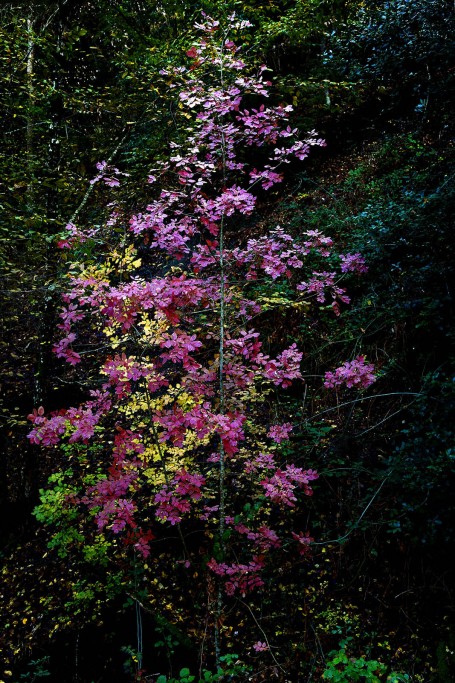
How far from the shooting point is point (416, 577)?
11.5 feet

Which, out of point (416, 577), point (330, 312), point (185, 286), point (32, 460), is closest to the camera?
point (185, 286)

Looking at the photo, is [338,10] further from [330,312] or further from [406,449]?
[406,449]

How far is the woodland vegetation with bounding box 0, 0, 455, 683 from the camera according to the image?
9.46ft

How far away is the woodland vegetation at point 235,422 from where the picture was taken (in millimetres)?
2885

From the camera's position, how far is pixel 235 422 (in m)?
2.62

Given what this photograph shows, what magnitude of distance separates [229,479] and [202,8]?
7.97 m

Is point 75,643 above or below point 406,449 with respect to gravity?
below

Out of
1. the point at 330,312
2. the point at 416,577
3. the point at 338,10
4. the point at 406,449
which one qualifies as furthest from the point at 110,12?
the point at 416,577

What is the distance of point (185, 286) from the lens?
8.66 feet

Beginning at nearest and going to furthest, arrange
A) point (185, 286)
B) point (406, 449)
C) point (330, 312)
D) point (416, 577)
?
1. point (185, 286)
2. point (406, 449)
3. point (416, 577)
4. point (330, 312)

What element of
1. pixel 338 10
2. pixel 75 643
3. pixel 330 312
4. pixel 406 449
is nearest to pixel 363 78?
pixel 330 312

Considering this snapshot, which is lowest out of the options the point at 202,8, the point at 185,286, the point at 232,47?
the point at 185,286

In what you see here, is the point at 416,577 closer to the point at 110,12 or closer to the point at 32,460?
the point at 32,460

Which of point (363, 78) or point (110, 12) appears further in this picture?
point (110, 12)
